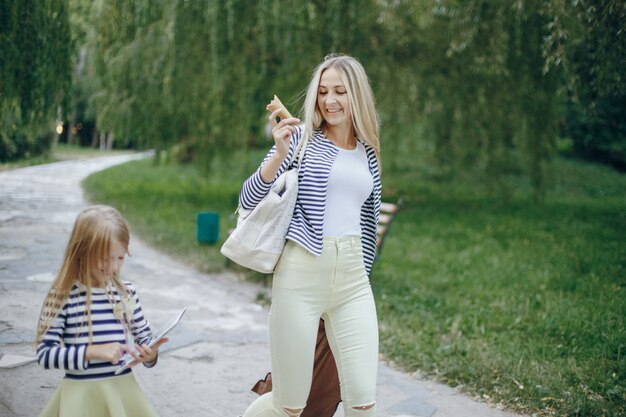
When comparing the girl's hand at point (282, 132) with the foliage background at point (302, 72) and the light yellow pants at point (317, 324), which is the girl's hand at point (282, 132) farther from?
the foliage background at point (302, 72)

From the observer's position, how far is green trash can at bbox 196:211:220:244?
8.12 meters

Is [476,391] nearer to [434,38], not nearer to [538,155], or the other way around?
[538,155]

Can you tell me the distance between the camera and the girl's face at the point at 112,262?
2266mm

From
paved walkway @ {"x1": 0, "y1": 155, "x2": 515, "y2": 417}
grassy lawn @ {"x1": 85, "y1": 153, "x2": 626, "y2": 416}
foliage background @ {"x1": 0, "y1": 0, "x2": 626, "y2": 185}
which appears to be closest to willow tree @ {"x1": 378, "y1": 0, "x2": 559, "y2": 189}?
foliage background @ {"x1": 0, "y1": 0, "x2": 626, "y2": 185}

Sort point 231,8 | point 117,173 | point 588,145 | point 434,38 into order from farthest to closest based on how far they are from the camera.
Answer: point 588,145 → point 117,173 → point 434,38 → point 231,8

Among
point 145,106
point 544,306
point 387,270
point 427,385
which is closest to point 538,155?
point 387,270

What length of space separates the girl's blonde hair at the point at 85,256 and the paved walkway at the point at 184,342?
1.45m

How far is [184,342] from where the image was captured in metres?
4.73

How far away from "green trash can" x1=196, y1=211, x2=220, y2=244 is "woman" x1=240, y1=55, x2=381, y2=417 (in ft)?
18.0

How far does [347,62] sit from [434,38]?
9.05 metres

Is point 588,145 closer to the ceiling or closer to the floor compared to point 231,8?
closer to the floor

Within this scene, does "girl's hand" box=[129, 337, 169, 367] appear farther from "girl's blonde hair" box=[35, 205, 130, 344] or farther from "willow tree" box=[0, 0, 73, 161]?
"willow tree" box=[0, 0, 73, 161]

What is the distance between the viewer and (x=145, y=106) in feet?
34.4

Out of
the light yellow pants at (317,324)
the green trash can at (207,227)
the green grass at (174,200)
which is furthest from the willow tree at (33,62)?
the light yellow pants at (317,324)
